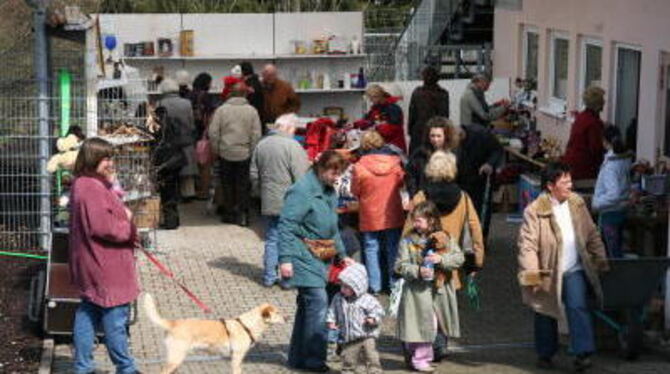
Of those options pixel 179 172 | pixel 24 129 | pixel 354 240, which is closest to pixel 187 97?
pixel 179 172

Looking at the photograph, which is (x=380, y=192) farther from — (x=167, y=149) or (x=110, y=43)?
(x=110, y=43)

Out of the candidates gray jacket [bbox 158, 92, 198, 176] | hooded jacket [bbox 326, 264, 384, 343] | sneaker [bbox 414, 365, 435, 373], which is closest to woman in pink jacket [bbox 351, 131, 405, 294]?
sneaker [bbox 414, 365, 435, 373]

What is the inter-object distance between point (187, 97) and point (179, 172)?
1.54 m

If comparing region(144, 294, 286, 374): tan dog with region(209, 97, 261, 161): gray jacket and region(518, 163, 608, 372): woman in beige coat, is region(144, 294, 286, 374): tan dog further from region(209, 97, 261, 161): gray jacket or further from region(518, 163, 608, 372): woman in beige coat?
region(209, 97, 261, 161): gray jacket

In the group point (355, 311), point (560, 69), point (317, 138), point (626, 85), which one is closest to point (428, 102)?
point (317, 138)

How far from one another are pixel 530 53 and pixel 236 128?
672 centimetres

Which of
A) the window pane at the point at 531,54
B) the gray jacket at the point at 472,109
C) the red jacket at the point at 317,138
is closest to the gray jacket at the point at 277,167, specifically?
the red jacket at the point at 317,138

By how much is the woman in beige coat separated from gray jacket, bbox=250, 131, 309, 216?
11.0 ft

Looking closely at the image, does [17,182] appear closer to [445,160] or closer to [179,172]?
[179,172]

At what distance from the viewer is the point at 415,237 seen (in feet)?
30.8

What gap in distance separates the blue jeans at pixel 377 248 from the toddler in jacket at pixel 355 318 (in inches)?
99.7

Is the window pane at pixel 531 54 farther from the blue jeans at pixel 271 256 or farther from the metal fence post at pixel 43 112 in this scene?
the metal fence post at pixel 43 112

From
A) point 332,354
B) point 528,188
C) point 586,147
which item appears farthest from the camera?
point 528,188

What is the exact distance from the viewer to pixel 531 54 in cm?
1967
